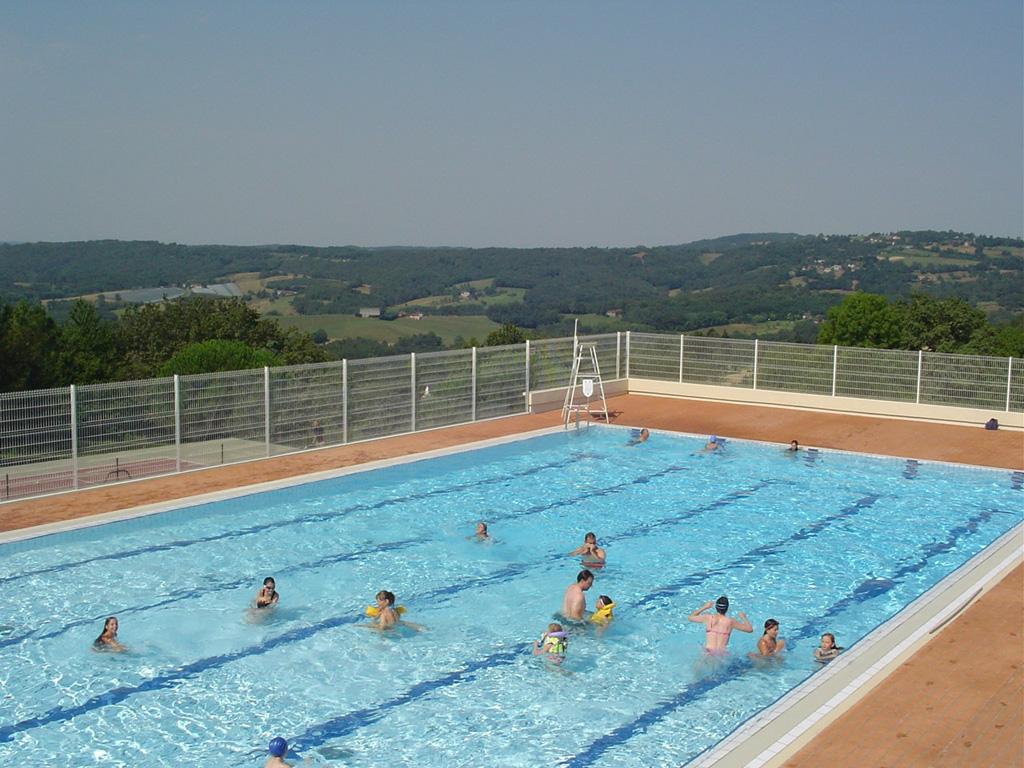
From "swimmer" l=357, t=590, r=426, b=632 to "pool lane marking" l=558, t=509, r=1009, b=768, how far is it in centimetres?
287

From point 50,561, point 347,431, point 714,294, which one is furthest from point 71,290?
point 50,561

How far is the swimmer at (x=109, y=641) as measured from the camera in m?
9.98

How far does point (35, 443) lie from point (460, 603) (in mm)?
6831

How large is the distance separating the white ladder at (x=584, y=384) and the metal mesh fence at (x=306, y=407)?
5.04 m

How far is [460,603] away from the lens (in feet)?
38.1

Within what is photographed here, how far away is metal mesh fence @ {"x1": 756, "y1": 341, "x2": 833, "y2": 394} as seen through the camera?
22.9 meters

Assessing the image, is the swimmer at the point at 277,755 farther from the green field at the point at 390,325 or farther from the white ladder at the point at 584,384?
the green field at the point at 390,325

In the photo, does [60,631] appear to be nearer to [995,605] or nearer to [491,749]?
[491,749]

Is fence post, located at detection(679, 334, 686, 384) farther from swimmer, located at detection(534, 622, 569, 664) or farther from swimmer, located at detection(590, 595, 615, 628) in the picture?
swimmer, located at detection(534, 622, 569, 664)

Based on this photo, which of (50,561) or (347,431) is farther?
(347,431)

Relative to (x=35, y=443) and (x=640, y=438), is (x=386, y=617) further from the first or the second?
(x=640, y=438)

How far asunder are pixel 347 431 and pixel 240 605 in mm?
7851

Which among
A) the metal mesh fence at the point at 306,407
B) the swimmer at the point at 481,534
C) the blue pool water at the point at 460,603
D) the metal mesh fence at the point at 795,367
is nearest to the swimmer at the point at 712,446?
the blue pool water at the point at 460,603

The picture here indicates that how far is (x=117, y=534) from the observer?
13391 millimetres
